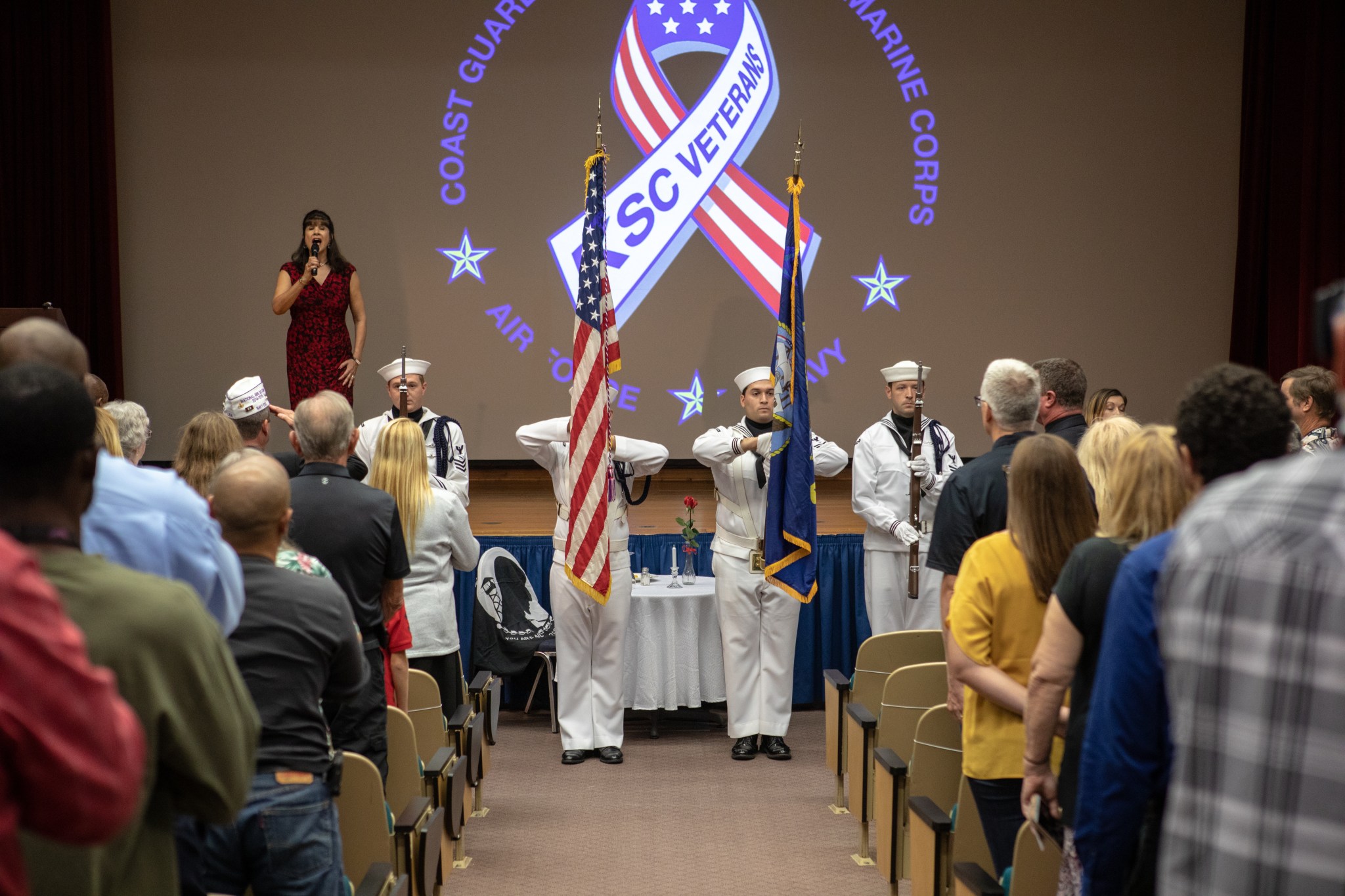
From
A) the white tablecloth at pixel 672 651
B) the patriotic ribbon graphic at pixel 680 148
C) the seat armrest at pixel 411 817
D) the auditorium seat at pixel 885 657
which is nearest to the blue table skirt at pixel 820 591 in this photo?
the white tablecloth at pixel 672 651

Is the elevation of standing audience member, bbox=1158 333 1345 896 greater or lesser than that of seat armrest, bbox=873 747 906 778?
greater

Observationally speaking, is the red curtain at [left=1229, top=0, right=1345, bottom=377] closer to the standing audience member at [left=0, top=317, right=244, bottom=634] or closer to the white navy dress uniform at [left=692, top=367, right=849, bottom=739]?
the white navy dress uniform at [left=692, top=367, right=849, bottom=739]

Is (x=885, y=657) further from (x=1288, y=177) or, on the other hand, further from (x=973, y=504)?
(x=1288, y=177)

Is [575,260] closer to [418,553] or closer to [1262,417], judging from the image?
[418,553]

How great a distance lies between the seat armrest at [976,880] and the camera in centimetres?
223

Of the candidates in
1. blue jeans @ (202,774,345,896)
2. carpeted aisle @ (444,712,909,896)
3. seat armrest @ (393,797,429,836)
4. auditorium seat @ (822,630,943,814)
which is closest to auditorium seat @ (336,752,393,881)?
seat armrest @ (393,797,429,836)

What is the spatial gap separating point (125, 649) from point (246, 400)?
257 cm

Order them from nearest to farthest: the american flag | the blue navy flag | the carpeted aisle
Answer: the carpeted aisle, the american flag, the blue navy flag

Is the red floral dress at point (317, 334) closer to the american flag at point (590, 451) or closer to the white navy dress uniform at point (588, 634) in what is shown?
the white navy dress uniform at point (588, 634)

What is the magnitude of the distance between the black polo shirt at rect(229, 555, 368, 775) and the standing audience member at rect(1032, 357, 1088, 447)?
2.48 metres

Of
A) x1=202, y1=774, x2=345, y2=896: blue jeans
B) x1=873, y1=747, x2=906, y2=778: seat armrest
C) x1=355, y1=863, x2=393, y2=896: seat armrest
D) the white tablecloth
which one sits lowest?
the white tablecloth

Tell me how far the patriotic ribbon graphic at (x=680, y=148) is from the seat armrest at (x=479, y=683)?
3011 millimetres

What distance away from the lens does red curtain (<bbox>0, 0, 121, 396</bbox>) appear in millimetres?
6621

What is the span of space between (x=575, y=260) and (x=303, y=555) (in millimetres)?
4820
